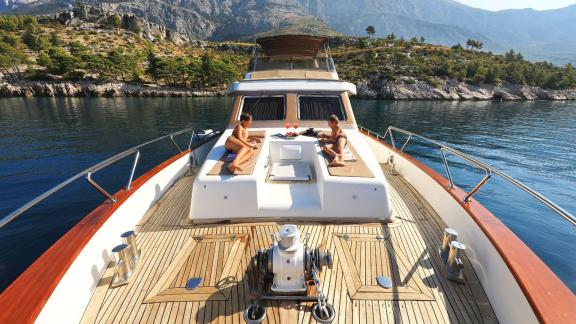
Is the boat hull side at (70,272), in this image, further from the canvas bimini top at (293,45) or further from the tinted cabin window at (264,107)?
the canvas bimini top at (293,45)

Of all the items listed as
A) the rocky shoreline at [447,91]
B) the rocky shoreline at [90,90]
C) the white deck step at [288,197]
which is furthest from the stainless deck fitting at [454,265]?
the rocky shoreline at [447,91]

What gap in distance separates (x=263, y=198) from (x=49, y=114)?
3227 cm

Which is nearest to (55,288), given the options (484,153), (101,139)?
(101,139)

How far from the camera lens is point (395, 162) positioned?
714 centimetres

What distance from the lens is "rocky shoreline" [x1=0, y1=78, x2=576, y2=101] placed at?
48562 millimetres

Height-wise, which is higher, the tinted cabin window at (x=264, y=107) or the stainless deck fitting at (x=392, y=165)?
the tinted cabin window at (x=264, y=107)

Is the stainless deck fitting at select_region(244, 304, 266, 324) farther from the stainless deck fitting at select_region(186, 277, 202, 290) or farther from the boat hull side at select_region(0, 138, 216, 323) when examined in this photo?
the boat hull side at select_region(0, 138, 216, 323)

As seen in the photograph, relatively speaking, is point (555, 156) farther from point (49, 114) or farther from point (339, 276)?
point (49, 114)

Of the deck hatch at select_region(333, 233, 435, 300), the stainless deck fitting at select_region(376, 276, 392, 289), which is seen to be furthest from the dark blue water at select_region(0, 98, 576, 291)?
the stainless deck fitting at select_region(376, 276, 392, 289)

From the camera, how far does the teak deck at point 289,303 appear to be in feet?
9.33

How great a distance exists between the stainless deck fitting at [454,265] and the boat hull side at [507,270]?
24cm

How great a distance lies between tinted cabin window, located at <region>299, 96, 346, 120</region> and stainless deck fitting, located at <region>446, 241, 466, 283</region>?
4.50 meters

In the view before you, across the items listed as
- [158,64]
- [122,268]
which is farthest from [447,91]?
[122,268]

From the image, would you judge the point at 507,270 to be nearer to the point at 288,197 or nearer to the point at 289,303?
the point at 289,303
